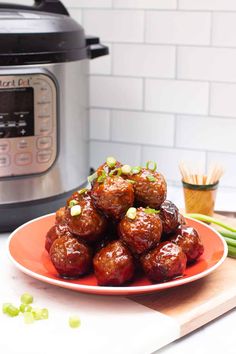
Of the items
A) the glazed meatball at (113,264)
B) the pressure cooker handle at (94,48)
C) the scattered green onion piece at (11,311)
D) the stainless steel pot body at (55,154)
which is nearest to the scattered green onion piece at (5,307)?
the scattered green onion piece at (11,311)

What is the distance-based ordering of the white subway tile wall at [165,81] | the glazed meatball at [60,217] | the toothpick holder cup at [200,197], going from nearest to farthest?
the glazed meatball at [60,217] < the toothpick holder cup at [200,197] < the white subway tile wall at [165,81]

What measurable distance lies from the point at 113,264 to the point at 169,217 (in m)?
0.13

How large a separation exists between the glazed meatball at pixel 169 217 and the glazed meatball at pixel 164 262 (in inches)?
1.9

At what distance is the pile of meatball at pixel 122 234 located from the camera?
3.20 ft

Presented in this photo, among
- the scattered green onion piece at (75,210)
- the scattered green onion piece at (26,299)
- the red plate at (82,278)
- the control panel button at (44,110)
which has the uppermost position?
the control panel button at (44,110)

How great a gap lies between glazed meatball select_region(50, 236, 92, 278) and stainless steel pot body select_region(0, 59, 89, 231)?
291 millimetres

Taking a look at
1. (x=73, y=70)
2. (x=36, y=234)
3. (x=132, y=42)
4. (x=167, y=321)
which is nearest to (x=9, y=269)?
(x=36, y=234)

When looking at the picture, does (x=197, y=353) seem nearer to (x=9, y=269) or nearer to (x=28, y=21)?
(x=9, y=269)

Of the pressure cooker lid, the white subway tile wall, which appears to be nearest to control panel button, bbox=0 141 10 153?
the pressure cooker lid

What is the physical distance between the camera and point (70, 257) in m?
1.00

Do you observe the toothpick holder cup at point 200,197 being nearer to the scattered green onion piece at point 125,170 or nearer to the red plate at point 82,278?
the red plate at point 82,278

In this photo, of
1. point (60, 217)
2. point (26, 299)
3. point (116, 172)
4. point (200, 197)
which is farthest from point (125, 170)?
point (200, 197)

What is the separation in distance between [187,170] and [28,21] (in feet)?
1.50

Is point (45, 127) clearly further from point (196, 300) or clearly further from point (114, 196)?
point (196, 300)
